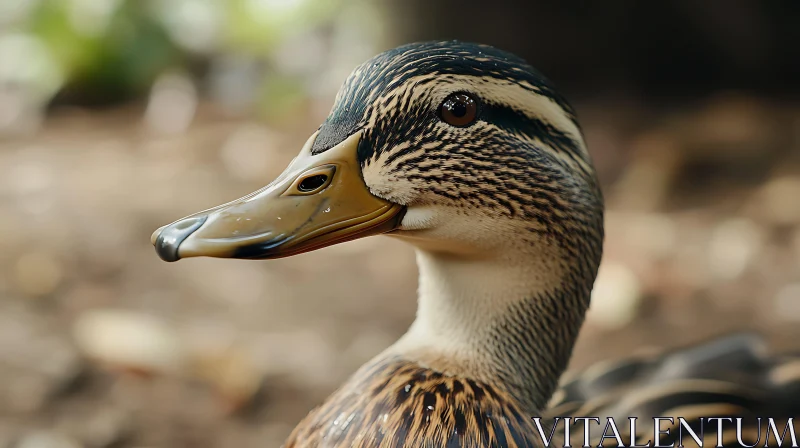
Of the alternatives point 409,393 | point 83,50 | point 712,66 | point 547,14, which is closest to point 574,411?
point 409,393

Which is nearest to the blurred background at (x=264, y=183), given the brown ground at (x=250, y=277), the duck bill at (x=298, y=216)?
the brown ground at (x=250, y=277)

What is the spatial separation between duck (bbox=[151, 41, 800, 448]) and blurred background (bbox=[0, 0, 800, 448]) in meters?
0.89

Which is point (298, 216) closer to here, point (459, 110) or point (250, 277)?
point (459, 110)

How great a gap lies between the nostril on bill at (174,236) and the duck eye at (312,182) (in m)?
0.12

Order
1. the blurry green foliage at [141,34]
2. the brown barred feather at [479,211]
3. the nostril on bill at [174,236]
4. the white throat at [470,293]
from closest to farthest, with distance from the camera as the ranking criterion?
the nostril on bill at [174,236] → the brown barred feather at [479,211] → the white throat at [470,293] → the blurry green foliage at [141,34]

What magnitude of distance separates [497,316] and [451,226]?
0.58 feet

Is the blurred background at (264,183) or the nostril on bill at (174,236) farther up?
the blurred background at (264,183)

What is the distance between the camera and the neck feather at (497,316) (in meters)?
1.18

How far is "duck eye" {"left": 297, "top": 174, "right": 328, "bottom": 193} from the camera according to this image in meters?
1.04

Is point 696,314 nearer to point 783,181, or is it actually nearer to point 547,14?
point 783,181

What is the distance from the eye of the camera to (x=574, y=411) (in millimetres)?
1460

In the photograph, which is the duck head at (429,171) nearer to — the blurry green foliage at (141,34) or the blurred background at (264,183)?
the blurred background at (264,183)

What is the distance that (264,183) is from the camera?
10.8 feet

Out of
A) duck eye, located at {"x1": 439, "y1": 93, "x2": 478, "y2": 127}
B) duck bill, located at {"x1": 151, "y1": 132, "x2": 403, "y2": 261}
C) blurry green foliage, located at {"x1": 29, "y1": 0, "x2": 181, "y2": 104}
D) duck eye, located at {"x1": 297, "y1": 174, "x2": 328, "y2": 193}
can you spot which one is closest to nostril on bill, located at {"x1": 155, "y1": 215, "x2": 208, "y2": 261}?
duck bill, located at {"x1": 151, "y1": 132, "x2": 403, "y2": 261}
